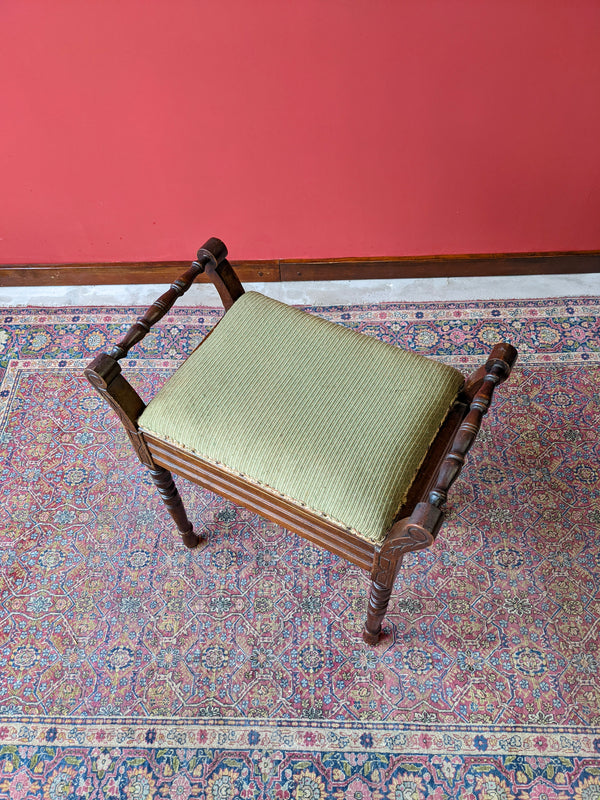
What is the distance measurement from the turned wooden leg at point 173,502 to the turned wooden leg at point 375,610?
47 cm

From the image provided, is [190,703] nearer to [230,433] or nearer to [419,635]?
[419,635]

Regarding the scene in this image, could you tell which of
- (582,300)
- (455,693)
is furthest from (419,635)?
(582,300)

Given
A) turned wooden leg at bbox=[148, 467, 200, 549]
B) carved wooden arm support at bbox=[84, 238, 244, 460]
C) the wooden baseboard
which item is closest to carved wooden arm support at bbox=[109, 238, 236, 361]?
carved wooden arm support at bbox=[84, 238, 244, 460]

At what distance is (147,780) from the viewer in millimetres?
1199

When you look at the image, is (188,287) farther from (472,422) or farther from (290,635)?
(290,635)

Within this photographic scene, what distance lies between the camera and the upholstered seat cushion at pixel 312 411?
3.27 feet

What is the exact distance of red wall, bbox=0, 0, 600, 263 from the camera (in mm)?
1410

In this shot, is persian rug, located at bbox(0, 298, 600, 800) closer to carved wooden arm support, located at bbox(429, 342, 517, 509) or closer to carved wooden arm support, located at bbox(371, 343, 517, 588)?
carved wooden arm support, located at bbox(371, 343, 517, 588)

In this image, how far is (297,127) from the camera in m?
1.62

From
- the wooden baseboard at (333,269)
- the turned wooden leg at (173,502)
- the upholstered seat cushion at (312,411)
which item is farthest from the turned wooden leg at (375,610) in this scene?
the wooden baseboard at (333,269)

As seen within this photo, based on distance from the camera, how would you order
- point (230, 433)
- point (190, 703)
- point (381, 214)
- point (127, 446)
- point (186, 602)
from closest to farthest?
point (230, 433) < point (190, 703) < point (186, 602) < point (127, 446) < point (381, 214)

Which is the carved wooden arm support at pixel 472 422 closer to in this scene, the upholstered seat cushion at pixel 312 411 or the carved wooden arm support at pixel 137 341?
the upholstered seat cushion at pixel 312 411

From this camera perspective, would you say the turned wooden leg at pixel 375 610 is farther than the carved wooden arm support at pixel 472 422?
Yes

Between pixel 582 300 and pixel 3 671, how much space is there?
6.30 ft
